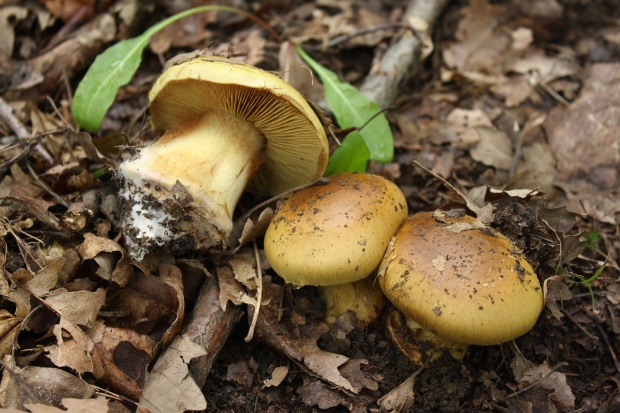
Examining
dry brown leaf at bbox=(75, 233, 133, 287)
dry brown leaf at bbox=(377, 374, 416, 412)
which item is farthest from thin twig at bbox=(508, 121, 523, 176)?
dry brown leaf at bbox=(75, 233, 133, 287)

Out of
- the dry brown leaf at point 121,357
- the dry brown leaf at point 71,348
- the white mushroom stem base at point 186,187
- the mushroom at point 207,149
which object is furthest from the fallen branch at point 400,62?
the dry brown leaf at point 71,348

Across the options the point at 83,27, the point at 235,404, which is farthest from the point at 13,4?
the point at 235,404

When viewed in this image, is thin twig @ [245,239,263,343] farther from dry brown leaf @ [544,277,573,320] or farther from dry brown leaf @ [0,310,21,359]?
dry brown leaf @ [544,277,573,320]

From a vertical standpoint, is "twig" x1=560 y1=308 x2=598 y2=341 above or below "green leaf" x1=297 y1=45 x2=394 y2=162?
below

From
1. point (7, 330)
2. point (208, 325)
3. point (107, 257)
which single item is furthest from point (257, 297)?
point (7, 330)

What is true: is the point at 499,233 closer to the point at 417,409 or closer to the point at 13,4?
the point at 417,409

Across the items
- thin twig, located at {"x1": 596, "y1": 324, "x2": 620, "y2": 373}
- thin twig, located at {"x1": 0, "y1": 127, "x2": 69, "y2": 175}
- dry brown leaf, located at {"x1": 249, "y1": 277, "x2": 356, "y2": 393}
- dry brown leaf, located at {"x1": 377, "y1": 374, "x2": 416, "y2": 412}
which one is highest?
thin twig, located at {"x1": 0, "y1": 127, "x2": 69, "y2": 175}

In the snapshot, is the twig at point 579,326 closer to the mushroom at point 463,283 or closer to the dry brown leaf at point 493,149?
the mushroom at point 463,283
